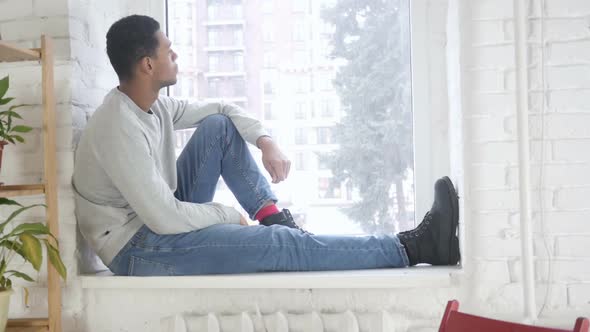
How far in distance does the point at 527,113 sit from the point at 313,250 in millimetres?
742

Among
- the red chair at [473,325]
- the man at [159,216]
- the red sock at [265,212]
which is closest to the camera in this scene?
the red chair at [473,325]

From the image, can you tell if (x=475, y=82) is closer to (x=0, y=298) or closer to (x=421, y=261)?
(x=421, y=261)

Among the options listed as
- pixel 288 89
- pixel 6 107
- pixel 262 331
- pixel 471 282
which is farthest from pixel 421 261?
pixel 6 107

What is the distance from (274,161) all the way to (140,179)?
439mm

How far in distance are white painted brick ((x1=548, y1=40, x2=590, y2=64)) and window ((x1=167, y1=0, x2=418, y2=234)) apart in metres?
0.65

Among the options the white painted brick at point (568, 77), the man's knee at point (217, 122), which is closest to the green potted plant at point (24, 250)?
the man's knee at point (217, 122)

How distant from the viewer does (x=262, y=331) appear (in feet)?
6.65

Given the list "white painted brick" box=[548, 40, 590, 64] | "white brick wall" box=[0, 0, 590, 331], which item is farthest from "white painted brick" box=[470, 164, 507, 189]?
"white painted brick" box=[548, 40, 590, 64]

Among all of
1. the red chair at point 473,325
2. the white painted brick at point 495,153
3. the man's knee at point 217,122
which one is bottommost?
the red chair at point 473,325

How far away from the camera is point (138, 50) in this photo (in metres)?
2.14

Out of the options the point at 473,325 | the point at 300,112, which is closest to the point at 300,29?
the point at 300,112

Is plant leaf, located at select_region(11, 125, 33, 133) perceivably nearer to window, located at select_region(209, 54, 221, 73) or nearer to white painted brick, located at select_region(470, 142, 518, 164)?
window, located at select_region(209, 54, 221, 73)

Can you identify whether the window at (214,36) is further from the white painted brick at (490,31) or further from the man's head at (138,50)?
the white painted brick at (490,31)

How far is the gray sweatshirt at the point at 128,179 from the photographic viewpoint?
6.55 feet
